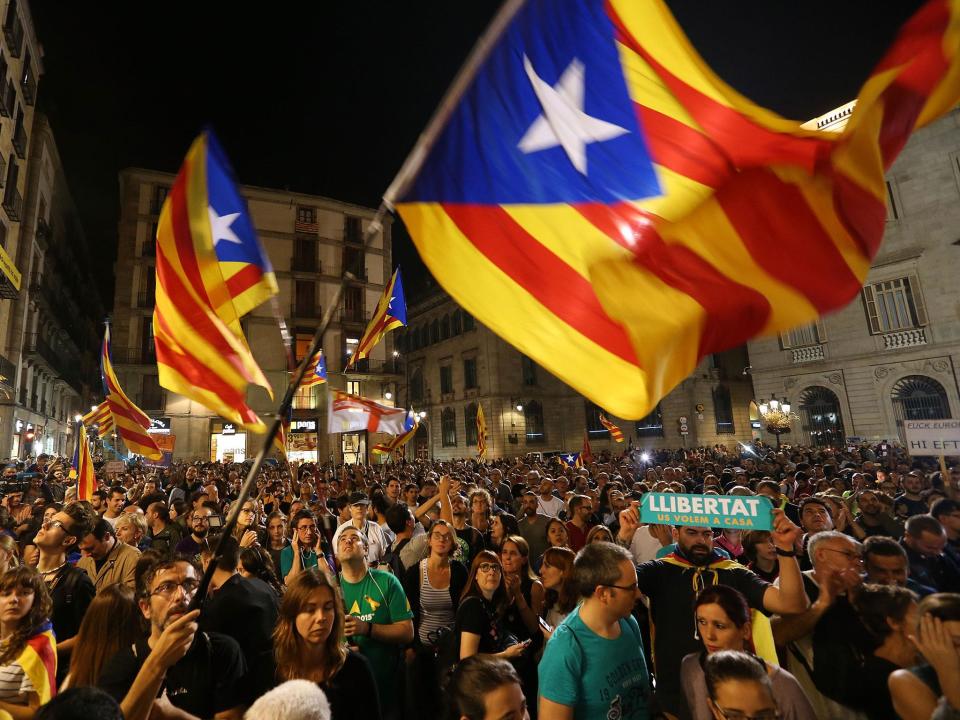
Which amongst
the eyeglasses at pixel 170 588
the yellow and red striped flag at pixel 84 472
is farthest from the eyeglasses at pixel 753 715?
the yellow and red striped flag at pixel 84 472

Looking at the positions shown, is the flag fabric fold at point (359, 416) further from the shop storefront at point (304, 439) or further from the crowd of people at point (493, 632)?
the shop storefront at point (304, 439)

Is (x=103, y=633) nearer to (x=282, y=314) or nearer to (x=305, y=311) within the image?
(x=282, y=314)

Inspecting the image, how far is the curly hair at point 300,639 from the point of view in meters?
2.74

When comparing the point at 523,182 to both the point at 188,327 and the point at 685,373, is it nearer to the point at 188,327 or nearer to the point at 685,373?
the point at 685,373

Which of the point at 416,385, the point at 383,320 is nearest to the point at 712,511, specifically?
the point at 383,320

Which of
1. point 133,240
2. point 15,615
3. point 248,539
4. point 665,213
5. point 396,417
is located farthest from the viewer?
point 133,240

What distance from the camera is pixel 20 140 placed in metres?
25.4

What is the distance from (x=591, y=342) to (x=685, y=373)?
19.4 inches

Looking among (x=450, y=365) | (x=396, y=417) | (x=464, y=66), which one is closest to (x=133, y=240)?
(x=450, y=365)

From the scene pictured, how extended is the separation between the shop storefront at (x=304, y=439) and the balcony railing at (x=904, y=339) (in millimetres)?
30829

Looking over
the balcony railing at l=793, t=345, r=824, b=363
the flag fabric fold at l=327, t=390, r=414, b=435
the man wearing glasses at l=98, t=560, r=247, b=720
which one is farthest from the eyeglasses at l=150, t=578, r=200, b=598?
the balcony railing at l=793, t=345, r=824, b=363

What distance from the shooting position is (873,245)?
235cm

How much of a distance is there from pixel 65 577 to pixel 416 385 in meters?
44.9

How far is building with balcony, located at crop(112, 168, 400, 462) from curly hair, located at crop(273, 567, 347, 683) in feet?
86.8
